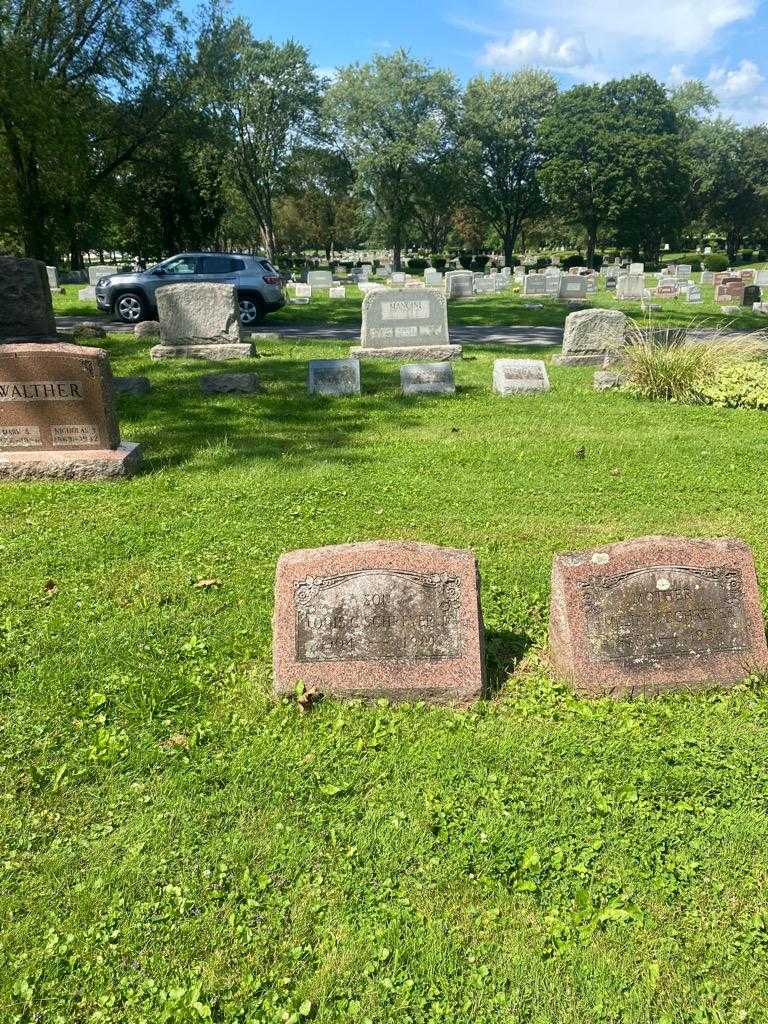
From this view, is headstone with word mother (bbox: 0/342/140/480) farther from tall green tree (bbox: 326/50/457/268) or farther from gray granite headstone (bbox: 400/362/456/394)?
tall green tree (bbox: 326/50/457/268)

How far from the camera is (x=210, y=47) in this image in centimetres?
2638

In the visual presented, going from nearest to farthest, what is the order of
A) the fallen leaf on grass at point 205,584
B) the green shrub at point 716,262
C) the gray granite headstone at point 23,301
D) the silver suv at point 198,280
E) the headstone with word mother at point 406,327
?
the fallen leaf on grass at point 205,584 < the gray granite headstone at point 23,301 < the headstone with word mother at point 406,327 < the silver suv at point 198,280 < the green shrub at point 716,262

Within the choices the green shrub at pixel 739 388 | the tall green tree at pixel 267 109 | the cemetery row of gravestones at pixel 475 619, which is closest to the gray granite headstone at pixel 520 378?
the green shrub at pixel 739 388

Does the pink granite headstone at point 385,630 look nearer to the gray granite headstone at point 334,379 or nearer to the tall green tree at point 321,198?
the gray granite headstone at point 334,379

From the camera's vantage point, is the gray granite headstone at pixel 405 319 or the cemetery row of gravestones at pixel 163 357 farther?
the gray granite headstone at pixel 405 319

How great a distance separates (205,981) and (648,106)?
63.9 metres

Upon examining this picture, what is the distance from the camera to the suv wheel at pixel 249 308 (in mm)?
17188

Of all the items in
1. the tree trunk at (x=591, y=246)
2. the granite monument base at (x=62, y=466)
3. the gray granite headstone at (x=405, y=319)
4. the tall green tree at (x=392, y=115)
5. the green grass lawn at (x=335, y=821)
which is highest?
the tall green tree at (x=392, y=115)

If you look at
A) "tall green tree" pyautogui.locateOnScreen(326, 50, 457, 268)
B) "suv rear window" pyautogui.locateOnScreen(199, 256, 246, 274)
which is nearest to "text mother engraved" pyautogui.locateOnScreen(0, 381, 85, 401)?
"suv rear window" pyautogui.locateOnScreen(199, 256, 246, 274)

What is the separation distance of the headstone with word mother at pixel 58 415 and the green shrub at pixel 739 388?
7.36m

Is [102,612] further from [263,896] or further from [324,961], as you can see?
[324,961]

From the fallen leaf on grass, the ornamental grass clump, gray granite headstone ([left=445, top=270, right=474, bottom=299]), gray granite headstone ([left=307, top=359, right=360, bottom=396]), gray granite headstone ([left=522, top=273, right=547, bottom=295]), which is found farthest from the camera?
gray granite headstone ([left=522, top=273, right=547, bottom=295])

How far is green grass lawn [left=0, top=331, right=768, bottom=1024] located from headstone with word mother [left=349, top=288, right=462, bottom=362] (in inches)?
322

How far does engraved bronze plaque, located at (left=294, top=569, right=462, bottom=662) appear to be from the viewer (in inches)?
129
